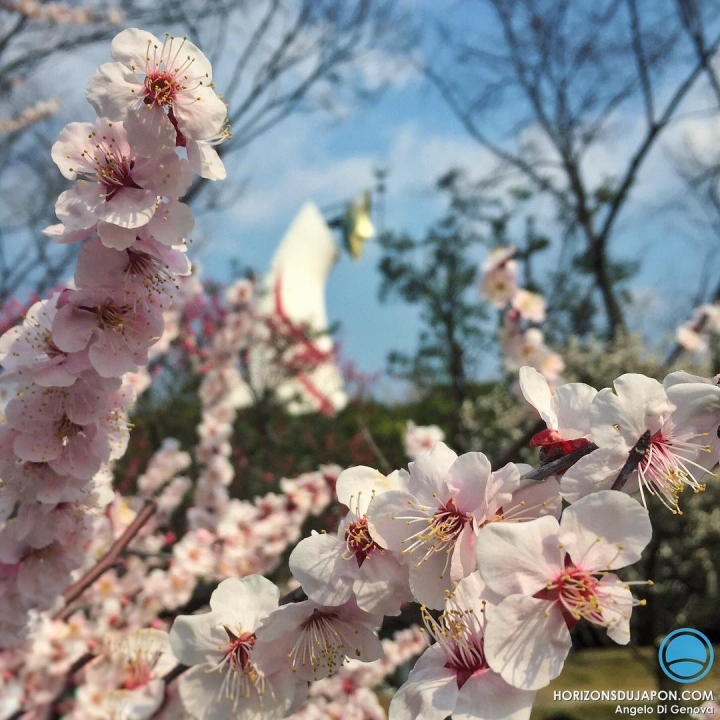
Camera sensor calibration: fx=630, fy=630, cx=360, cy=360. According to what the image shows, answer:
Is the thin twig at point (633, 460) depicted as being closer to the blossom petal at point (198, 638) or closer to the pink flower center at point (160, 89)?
the blossom petal at point (198, 638)

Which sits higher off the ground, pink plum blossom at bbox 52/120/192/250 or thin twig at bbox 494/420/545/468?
pink plum blossom at bbox 52/120/192/250

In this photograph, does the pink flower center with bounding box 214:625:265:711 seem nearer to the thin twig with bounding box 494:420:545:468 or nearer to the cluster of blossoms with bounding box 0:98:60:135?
the thin twig with bounding box 494:420:545:468

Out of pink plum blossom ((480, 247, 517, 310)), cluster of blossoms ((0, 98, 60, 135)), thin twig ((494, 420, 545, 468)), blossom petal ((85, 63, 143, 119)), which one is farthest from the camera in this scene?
cluster of blossoms ((0, 98, 60, 135))

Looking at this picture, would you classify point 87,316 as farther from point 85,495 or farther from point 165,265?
point 85,495

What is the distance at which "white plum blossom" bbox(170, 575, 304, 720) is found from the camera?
798 mm

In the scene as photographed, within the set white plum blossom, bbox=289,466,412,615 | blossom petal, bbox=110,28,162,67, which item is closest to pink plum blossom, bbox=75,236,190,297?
blossom petal, bbox=110,28,162,67

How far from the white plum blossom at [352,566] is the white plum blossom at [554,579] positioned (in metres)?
0.14

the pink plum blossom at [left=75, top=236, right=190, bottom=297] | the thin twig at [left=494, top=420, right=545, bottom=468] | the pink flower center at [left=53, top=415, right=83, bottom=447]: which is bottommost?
the thin twig at [left=494, top=420, right=545, bottom=468]

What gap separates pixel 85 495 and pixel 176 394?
5048 millimetres

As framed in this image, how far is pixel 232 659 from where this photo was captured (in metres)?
0.81

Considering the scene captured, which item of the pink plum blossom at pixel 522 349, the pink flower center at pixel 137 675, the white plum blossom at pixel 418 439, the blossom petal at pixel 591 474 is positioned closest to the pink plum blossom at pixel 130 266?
the blossom petal at pixel 591 474

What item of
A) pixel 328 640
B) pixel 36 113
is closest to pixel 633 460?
pixel 328 640

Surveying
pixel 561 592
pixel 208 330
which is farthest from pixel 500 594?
pixel 208 330

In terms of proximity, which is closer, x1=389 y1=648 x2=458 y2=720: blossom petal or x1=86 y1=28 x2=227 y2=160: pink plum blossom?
x1=389 y1=648 x2=458 y2=720: blossom petal
